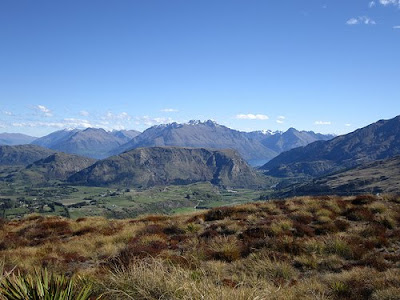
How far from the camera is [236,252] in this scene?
12844 mm

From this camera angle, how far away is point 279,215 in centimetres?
1966

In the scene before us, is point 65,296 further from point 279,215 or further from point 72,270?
point 279,215

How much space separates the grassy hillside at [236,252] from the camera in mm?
7723

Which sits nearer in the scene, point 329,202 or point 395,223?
point 395,223

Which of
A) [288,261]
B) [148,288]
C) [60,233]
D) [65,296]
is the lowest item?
[60,233]

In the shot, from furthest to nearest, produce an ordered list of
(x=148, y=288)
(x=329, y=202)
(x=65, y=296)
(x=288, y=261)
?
(x=329, y=202)
(x=288, y=261)
(x=148, y=288)
(x=65, y=296)

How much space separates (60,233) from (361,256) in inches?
676

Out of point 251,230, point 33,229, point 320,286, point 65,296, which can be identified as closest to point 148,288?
point 65,296

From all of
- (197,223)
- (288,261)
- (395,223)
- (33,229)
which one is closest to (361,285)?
(288,261)

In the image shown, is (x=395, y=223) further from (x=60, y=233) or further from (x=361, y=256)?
(x=60, y=233)

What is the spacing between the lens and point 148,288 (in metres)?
7.12

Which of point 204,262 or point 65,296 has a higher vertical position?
point 65,296

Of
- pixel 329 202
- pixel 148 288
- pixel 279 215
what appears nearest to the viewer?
pixel 148 288

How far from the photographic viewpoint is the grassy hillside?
7723 millimetres
